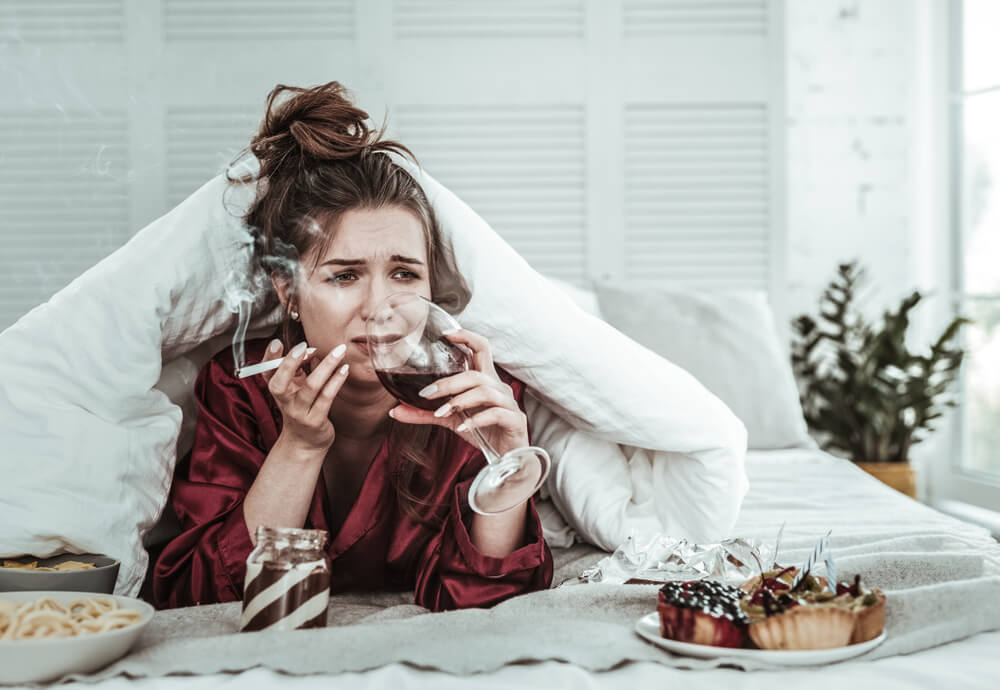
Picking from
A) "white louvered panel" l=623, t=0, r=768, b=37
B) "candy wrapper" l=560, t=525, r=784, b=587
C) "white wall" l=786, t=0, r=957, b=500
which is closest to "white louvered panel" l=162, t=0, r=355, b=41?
"white louvered panel" l=623, t=0, r=768, b=37

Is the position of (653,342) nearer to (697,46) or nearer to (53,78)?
(697,46)

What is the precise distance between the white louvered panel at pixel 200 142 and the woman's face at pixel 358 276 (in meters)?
0.41

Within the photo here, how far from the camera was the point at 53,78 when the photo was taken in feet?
5.57

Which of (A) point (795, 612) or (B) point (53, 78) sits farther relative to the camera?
(B) point (53, 78)

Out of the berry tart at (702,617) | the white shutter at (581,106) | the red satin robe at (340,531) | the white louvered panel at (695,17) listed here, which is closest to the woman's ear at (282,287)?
the red satin robe at (340,531)

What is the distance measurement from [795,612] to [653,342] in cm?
171

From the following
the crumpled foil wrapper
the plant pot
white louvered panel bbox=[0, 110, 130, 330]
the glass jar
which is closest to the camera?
the glass jar

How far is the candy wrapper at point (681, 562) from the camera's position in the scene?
3.53 ft

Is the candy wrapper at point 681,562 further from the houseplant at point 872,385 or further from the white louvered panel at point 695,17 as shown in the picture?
the white louvered panel at point 695,17

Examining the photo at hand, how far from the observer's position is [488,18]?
119 inches

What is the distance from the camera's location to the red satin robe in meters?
1.17

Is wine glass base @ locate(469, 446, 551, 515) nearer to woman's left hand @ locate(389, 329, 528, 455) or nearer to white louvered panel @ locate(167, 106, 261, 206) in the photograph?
woman's left hand @ locate(389, 329, 528, 455)

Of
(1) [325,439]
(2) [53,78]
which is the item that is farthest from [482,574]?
(2) [53,78]

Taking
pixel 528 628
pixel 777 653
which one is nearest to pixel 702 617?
pixel 777 653
